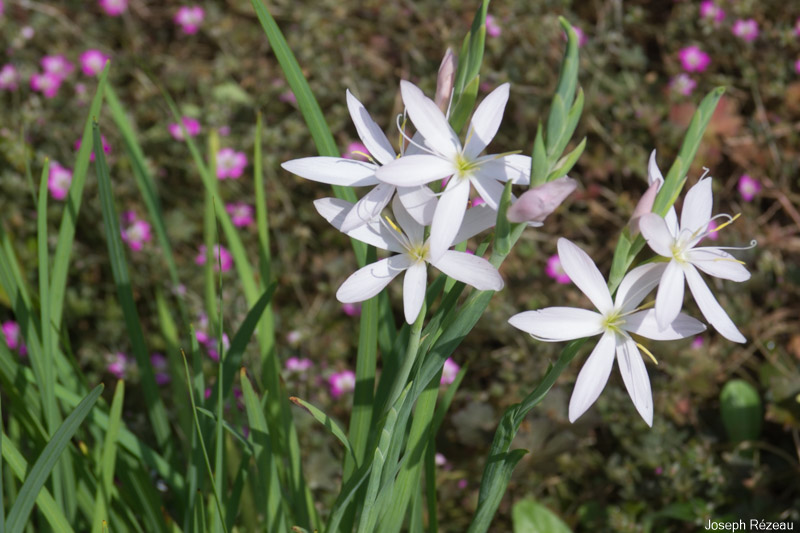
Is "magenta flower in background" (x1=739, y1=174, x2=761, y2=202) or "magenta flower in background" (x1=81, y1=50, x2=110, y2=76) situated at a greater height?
"magenta flower in background" (x1=81, y1=50, x2=110, y2=76)

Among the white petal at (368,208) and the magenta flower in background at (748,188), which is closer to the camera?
the white petal at (368,208)

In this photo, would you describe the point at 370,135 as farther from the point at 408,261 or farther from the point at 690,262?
the point at 690,262

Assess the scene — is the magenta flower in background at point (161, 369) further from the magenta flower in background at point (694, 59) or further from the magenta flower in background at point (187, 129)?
the magenta flower in background at point (694, 59)

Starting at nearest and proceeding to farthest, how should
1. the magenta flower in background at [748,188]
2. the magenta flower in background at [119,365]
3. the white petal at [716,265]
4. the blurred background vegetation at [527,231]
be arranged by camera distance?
the white petal at [716,265]
the blurred background vegetation at [527,231]
the magenta flower in background at [119,365]
the magenta flower in background at [748,188]

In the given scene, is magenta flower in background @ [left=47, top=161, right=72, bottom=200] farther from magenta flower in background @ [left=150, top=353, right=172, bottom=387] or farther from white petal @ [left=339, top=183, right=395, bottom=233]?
white petal @ [left=339, top=183, right=395, bottom=233]

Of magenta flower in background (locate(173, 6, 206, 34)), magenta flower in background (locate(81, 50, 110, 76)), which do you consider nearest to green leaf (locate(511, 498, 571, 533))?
magenta flower in background (locate(81, 50, 110, 76))

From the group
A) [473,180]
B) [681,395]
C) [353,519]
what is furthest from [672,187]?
[681,395]

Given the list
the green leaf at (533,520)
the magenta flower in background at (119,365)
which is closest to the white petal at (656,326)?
the green leaf at (533,520)
